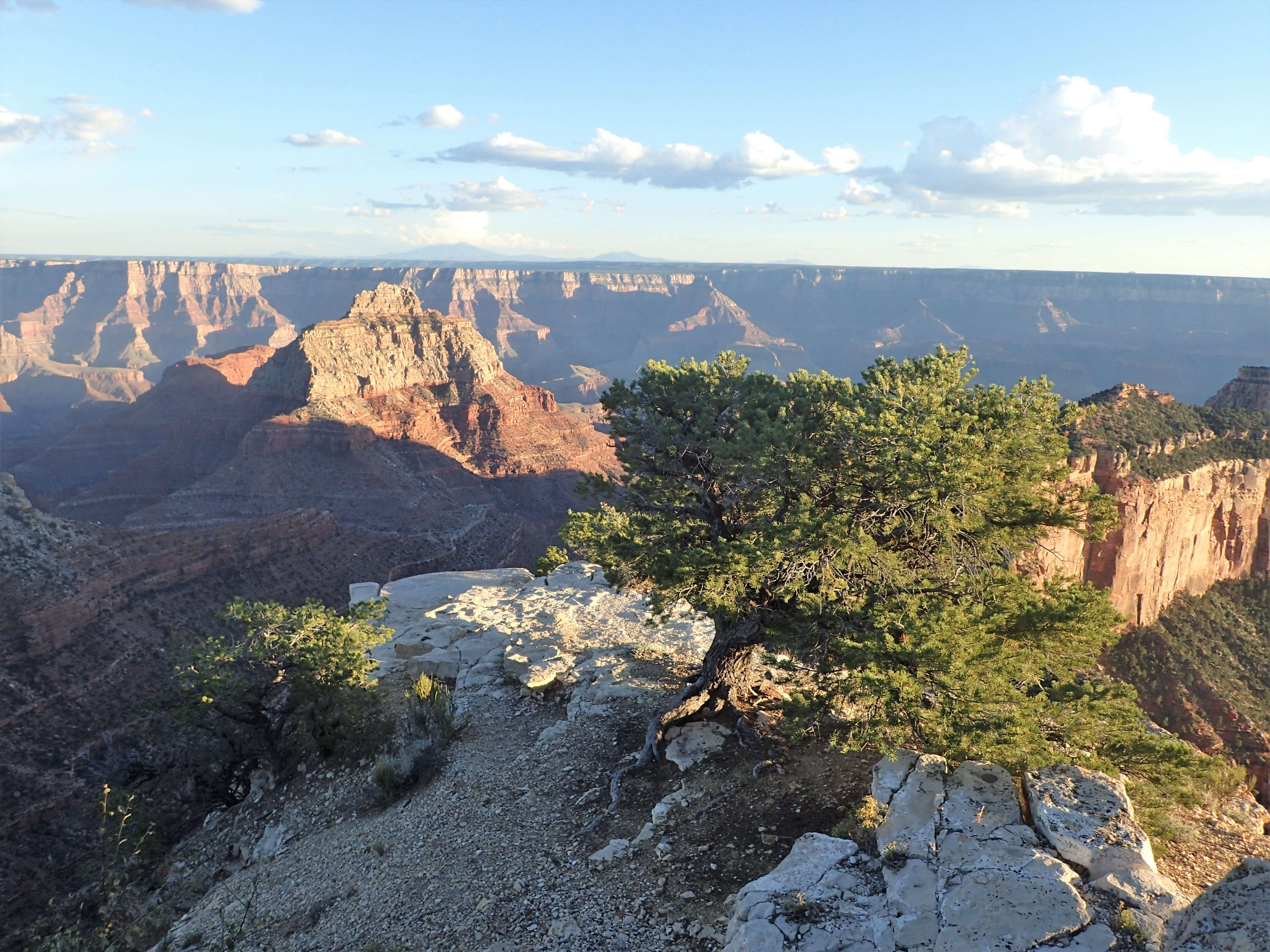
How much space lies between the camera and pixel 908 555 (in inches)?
536

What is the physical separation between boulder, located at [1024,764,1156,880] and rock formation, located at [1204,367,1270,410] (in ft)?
206

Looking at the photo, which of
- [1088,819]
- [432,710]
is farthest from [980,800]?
[432,710]

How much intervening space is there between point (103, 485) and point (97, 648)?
6368 centimetres

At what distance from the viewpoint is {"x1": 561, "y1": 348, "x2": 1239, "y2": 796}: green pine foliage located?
10852mm

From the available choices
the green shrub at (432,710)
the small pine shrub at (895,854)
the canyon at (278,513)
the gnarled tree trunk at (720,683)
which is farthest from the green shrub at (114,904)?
the small pine shrub at (895,854)

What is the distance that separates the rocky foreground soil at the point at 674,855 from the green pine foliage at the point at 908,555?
108cm

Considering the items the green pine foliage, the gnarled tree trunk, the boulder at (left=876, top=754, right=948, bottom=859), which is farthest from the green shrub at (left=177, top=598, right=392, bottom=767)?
the boulder at (left=876, top=754, right=948, bottom=859)

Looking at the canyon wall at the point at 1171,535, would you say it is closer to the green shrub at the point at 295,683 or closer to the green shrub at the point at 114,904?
the green shrub at the point at 295,683

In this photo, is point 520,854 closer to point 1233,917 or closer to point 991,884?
point 991,884

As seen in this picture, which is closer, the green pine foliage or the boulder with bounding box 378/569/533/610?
the green pine foliage

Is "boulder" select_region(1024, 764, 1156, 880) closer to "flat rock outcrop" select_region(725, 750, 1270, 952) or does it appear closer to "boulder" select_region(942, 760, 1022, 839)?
"flat rock outcrop" select_region(725, 750, 1270, 952)

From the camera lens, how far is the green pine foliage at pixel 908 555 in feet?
35.6

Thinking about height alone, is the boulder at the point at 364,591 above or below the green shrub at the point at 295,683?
below

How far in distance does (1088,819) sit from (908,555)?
5186 mm
